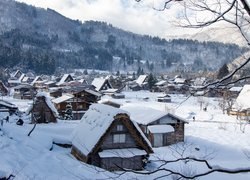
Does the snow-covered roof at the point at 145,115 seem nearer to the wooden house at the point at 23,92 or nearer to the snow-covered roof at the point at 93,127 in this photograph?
the snow-covered roof at the point at 93,127

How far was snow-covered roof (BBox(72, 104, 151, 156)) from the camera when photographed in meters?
22.0

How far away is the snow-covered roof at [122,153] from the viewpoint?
21.8m

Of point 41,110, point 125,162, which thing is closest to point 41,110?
point 41,110

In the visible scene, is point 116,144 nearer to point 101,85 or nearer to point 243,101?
point 243,101

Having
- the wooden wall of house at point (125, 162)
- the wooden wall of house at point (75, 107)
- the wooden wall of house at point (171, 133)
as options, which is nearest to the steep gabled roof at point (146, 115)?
the wooden wall of house at point (171, 133)

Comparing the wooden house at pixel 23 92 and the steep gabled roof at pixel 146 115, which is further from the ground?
the steep gabled roof at pixel 146 115

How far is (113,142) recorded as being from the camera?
2284 cm

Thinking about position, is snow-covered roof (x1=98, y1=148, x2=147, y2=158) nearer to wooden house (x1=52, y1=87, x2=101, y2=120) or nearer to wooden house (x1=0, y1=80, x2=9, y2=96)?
wooden house (x1=52, y1=87, x2=101, y2=120)

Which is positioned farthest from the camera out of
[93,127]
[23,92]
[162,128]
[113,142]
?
[23,92]

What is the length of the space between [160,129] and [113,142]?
11245 millimetres

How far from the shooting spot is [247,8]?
4496mm

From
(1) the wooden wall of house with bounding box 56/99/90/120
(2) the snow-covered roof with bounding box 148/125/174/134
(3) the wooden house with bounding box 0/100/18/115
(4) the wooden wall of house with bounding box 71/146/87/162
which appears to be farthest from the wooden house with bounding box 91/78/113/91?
(4) the wooden wall of house with bounding box 71/146/87/162

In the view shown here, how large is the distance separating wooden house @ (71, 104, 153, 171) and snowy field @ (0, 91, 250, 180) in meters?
1.01

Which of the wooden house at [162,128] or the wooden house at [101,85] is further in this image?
the wooden house at [101,85]
